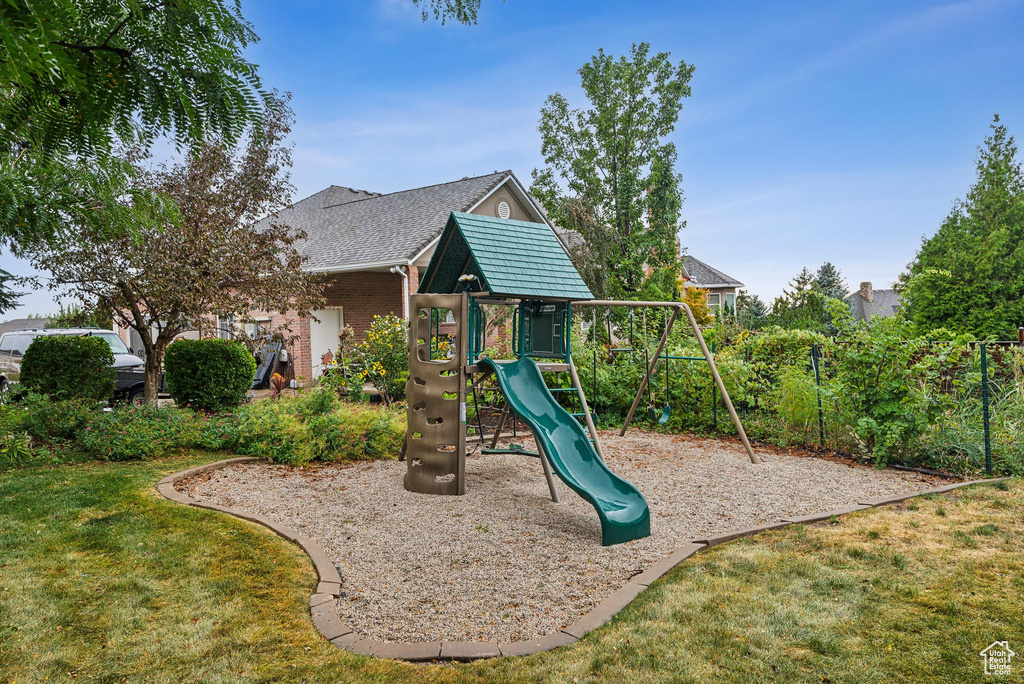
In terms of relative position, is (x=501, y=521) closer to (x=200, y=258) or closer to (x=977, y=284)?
(x=200, y=258)

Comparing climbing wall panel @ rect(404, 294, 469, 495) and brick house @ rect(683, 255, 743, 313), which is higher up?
brick house @ rect(683, 255, 743, 313)

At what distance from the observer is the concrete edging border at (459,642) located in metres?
3.17

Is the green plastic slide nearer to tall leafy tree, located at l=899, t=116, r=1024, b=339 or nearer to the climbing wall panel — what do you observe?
the climbing wall panel

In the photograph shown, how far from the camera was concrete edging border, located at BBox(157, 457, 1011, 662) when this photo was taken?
10.4 feet

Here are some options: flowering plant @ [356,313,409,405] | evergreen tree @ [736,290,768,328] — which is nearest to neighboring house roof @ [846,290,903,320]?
evergreen tree @ [736,290,768,328]

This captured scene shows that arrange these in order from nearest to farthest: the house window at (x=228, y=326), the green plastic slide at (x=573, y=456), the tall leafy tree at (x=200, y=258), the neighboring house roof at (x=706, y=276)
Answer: the green plastic slide at (x=573, y=456) < the tall leafy tree at (x=200, y=258) < the house window at (x=228, y=326) < the neighboring house roof at (x=706, y=276)

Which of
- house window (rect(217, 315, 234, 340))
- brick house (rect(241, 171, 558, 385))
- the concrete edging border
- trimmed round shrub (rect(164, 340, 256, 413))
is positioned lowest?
the concrete edging border

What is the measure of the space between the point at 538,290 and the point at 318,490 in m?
3.12

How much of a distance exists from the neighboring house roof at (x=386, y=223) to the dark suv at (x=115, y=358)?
16.6 feet

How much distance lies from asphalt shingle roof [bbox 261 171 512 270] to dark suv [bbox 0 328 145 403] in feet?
16.2

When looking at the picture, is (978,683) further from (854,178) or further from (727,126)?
(854,178)

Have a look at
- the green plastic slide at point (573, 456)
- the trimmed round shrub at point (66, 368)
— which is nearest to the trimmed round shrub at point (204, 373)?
the trimmed round shrub at point (66, 368)

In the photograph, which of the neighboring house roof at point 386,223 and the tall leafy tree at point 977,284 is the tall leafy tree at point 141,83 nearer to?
the neighboring house roof at point 386,223

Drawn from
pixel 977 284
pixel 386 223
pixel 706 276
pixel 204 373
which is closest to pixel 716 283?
pixel 706 276
